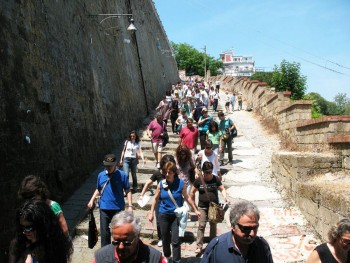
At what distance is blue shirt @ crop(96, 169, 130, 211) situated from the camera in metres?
5.27

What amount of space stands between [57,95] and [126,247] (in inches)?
252

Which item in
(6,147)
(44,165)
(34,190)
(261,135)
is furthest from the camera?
(261,135)

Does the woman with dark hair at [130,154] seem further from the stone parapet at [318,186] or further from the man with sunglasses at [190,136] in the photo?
the stone parapet at [318,186]

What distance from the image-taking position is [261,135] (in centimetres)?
1559

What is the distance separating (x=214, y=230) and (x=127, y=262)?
3836 millimetres

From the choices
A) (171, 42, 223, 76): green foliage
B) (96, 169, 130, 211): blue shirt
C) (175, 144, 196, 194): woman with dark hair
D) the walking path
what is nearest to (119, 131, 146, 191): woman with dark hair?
the walking path

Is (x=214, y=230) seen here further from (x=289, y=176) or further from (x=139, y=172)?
(x=139, y=172)

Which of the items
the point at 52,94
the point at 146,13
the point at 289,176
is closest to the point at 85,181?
the point at 52,94

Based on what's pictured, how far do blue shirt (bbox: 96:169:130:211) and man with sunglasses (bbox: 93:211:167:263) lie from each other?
8.53ft

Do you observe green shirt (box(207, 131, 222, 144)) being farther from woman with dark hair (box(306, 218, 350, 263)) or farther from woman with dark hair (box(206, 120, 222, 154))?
woman with dark hair (box(306, 218, 350, 263))

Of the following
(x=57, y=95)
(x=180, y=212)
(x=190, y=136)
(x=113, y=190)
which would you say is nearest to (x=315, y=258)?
(x=180, y=212)

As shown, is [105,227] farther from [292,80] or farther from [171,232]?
[292,80]

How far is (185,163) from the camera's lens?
22.1ft

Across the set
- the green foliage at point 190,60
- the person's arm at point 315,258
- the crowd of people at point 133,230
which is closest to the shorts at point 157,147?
the crowd of people at point 133,230
